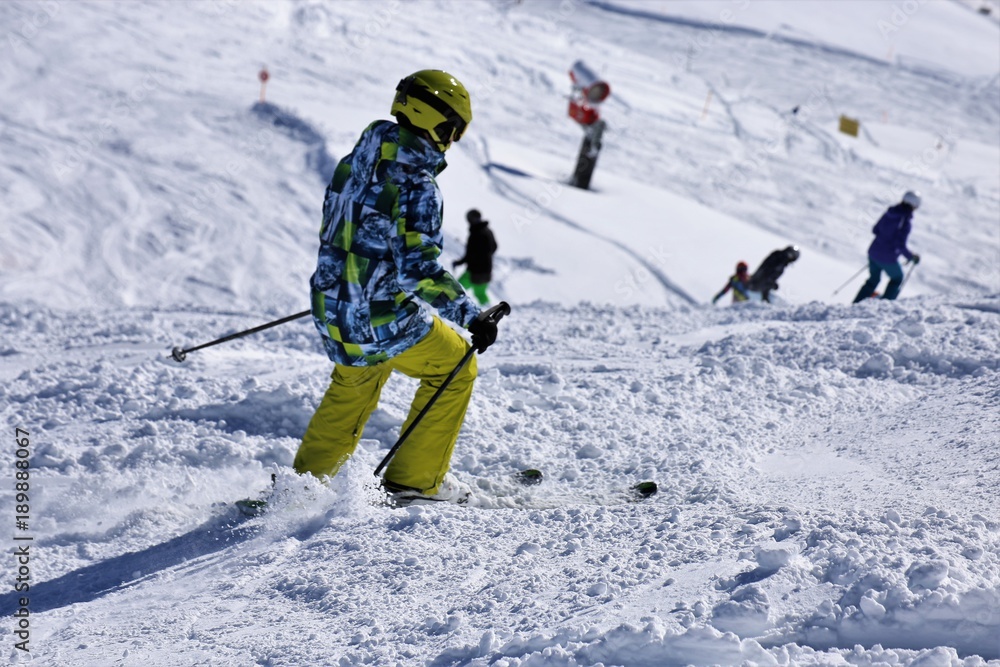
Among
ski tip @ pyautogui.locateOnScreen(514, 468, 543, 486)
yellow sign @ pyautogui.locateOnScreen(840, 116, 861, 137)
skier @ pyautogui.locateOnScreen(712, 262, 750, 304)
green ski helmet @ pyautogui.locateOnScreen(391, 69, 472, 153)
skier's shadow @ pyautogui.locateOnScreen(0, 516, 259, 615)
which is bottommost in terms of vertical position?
skier's shadow @ pyautogui.locateOnScreen(0, 516, 259, 615)

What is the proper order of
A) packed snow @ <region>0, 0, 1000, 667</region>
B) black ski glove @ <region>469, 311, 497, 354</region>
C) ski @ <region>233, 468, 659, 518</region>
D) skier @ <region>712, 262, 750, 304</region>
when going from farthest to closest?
1. skier @ <region>712, 262, 750, 304</region>
2. ski @ <region>233, 468, 659, 518</region>
3. black ski glove @ <region>469, 311, 497, 354</region>
4. packed snow @ <region>0, 0, 1000, 667</region>

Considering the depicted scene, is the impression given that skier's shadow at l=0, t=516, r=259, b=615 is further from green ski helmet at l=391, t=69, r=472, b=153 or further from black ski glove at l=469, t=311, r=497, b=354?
green ski helmet at l=391, t=69, r=472, b=153

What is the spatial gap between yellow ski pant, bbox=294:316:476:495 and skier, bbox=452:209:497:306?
5.97m

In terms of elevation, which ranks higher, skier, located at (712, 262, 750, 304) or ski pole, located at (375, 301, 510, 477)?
ski pole, located at (375, 301, 510, 477)

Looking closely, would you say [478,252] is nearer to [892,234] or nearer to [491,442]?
[892,234]

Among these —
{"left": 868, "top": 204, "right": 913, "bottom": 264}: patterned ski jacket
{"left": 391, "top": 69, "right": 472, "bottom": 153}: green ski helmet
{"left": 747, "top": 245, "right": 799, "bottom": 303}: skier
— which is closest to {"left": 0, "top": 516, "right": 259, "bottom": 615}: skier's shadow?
{"left": 391, "top": 69, "right": 472, "bottom": 153}: green ski helmet

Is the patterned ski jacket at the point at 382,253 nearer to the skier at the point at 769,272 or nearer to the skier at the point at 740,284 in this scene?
the skier at the point at 740,284

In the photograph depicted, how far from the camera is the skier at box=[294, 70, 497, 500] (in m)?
3.32

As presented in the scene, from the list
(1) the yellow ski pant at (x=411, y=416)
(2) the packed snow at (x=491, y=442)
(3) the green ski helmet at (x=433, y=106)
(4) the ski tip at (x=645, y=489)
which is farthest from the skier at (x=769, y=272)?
(3) the green ski helmet at (x=433, y=106)

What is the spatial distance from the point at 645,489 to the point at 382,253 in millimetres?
1607

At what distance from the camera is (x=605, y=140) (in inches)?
801

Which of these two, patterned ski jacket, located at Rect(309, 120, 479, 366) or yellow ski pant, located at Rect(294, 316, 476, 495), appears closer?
patterned ski jacket, located at Rect(309, 120, 479, 366)

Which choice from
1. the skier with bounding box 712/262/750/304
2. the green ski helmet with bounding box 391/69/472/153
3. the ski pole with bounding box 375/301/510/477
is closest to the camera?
the green ski helmet with bounding box 391/69/472/153

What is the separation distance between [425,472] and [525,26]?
26036 mm
